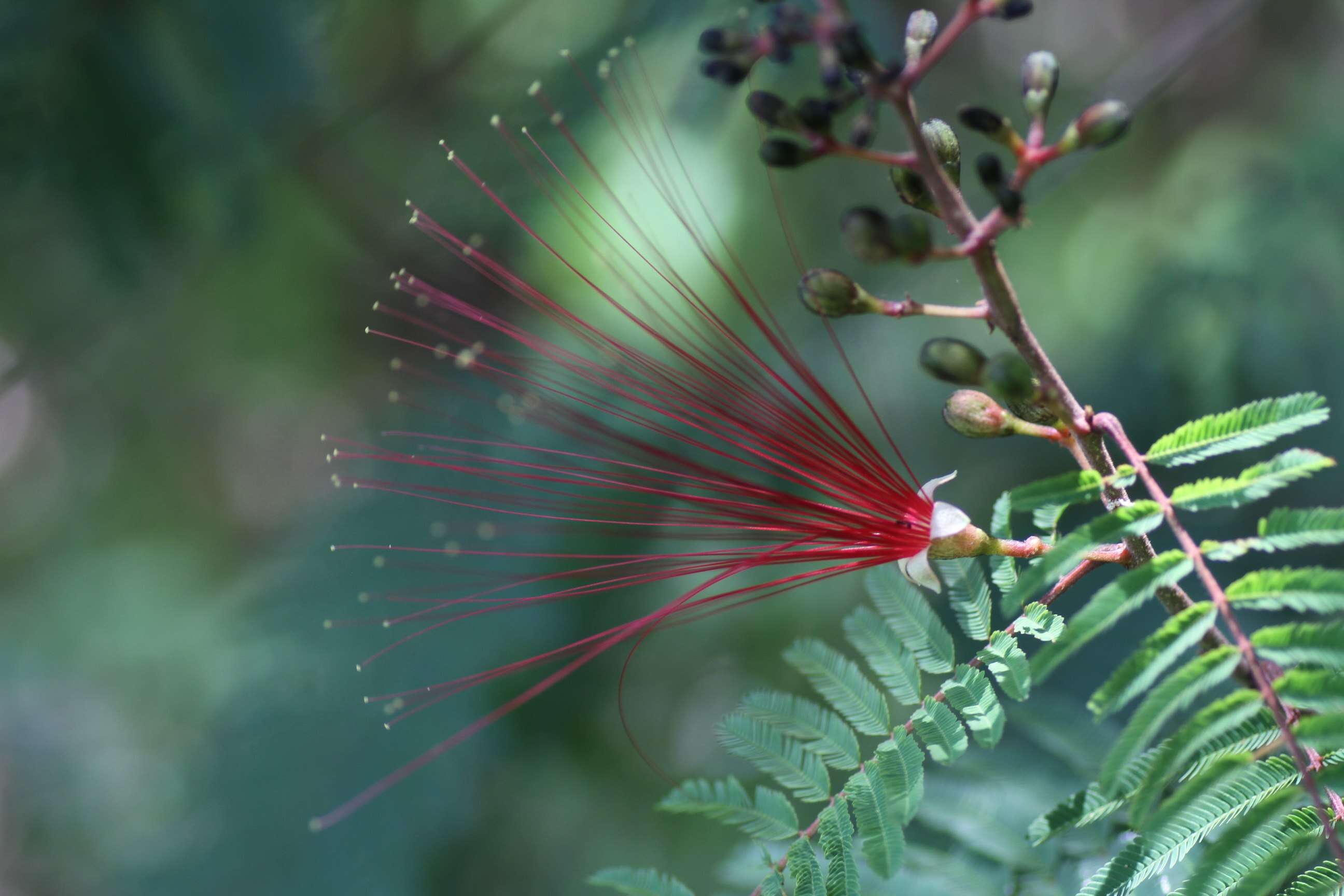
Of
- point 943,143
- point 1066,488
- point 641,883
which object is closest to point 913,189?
point 943,143

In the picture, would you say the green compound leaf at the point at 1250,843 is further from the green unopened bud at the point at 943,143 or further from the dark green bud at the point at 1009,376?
the green unopened bud at the point at 943,143

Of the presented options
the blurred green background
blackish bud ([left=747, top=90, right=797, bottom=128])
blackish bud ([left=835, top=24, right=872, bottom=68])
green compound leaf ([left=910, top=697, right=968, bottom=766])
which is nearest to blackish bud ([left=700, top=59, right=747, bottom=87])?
blackish bud ([left=747, top=90, right=797, bottom=128])

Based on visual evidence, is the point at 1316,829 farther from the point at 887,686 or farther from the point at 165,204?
the point at 165,204

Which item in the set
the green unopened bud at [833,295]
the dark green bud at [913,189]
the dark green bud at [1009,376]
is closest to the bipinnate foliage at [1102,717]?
the dark green bud at [1009,376]

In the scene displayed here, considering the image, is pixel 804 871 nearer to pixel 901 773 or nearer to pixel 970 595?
pixel 901 773

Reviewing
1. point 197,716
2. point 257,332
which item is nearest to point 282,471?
point 257,332
